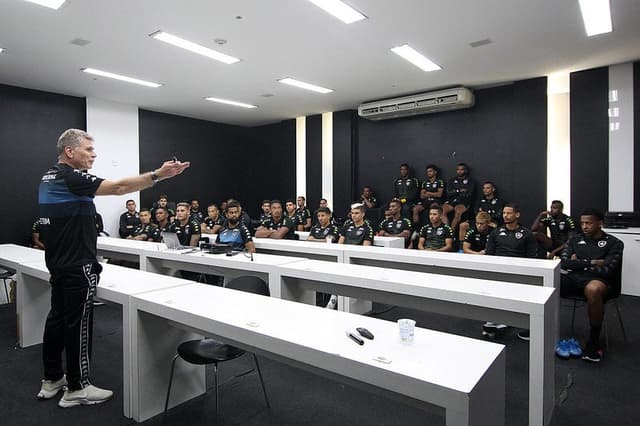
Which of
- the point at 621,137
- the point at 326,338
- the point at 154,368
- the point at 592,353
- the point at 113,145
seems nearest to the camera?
the point at 326,338

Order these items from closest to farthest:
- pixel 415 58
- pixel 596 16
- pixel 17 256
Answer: pixel 17 256
pixel 596 16
pixel 415 58

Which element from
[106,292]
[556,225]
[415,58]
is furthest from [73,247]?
[556,225]

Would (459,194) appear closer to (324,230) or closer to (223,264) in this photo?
(324,230)

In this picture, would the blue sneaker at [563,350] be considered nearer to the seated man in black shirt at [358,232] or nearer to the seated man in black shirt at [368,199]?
the seated man in black shirt at [358,232]

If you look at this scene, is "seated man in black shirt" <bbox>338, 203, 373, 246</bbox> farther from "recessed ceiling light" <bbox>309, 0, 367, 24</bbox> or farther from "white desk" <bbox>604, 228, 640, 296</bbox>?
"white desk" <bbox>604, 228, 640, 296</bbox>

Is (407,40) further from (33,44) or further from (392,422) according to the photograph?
(33,44)

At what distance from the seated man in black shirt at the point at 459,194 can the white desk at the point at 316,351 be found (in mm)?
5566

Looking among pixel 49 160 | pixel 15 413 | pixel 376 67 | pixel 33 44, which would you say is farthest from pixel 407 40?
pixel 49 160

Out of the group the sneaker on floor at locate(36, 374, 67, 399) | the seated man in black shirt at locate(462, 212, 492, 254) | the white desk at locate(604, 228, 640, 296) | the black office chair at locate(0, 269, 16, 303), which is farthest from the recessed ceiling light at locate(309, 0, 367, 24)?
the white desk at locate(604, 228, 640, 296)

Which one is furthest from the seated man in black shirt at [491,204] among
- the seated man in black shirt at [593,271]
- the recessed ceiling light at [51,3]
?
the recessed ceiling light at [51,3]

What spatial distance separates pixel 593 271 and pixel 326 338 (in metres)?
2.70

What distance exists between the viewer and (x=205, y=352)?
200 centimetres

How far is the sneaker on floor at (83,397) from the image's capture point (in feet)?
7.32

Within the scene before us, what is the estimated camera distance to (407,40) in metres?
4.68
